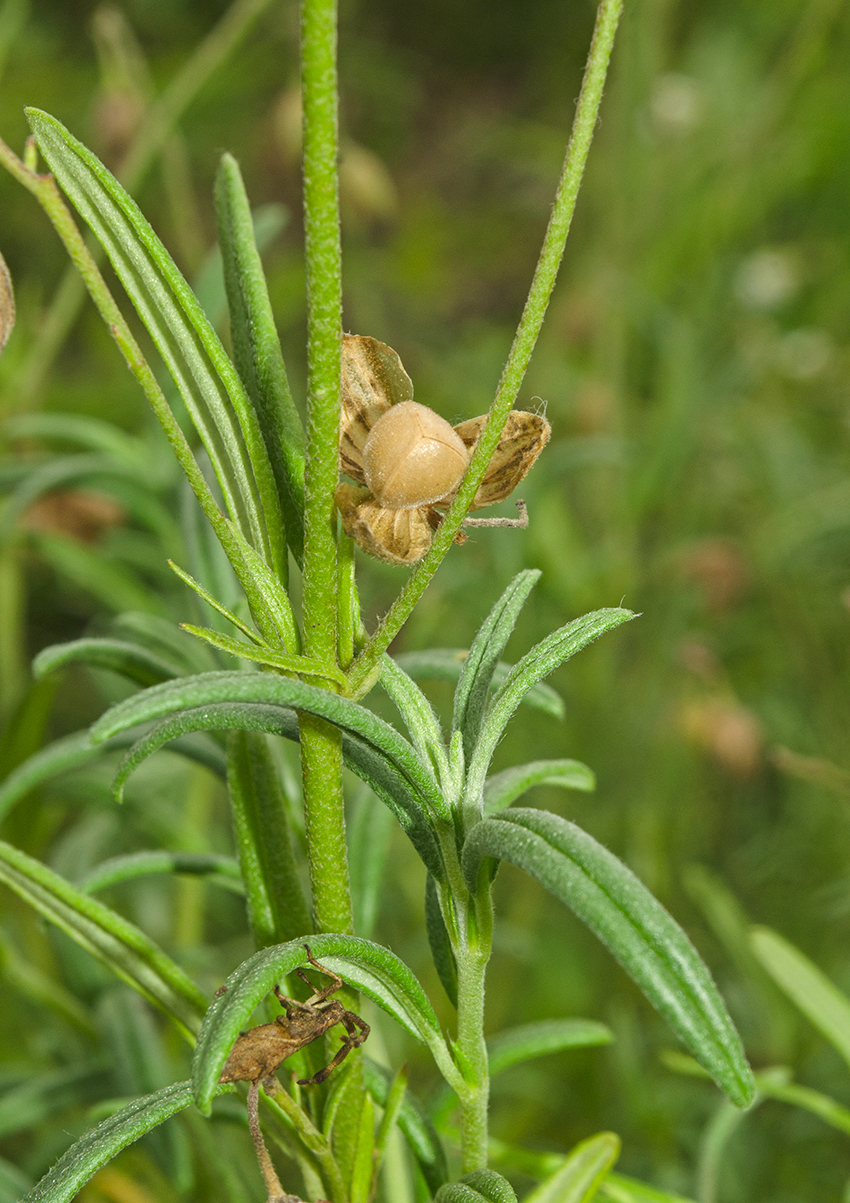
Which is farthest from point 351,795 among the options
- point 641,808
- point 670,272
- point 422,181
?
point 422,181

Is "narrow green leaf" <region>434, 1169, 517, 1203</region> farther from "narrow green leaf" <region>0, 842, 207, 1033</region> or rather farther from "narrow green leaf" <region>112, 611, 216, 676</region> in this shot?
"narrow green leaf" <region>112, 611, 216, 676</region>

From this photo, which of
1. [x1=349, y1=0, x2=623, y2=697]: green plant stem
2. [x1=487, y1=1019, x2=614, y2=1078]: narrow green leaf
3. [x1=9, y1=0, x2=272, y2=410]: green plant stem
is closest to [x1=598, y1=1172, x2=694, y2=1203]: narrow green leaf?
[x1=487, y1=1019, x2=614, y2=1078]: narrow green leaf

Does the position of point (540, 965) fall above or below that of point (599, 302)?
below

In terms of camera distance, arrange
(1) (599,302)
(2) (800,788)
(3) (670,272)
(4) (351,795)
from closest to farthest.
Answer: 1. (4) (351,795)
2. (2) (800,788)
3. (1) (599,302)
4. (3) (670,272)

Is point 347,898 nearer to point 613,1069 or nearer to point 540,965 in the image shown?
point 613,1069

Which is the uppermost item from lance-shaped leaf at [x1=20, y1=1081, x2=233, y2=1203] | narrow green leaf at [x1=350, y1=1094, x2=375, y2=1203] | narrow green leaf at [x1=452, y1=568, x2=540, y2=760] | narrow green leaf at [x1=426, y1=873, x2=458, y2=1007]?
narrow green leaf at [x1=452, y1=568, x2=540, y2=760]

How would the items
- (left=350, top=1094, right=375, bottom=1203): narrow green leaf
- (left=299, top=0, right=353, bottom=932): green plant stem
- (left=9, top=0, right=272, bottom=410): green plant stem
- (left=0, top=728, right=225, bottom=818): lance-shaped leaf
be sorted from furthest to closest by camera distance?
(left=9, top=0, right=272, bottom=410): green plant stem
(left=0, top=728, right=225, bottom=818): lance-shaped leaf
(left=350, top=1094, right=375, bottom=1203): narrow green leaf
(left=299, top=0, right=353, bottom=932): green plant stem

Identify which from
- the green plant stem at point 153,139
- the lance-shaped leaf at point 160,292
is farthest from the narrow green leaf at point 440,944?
the green plant stem at point 153,139
